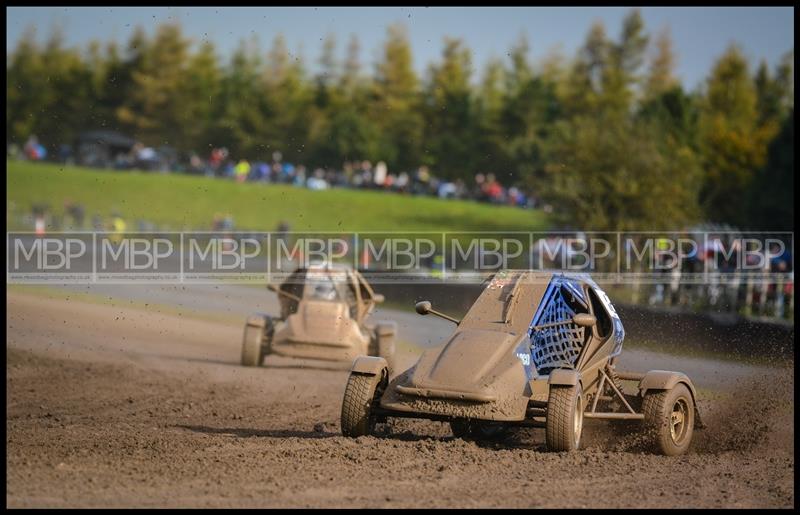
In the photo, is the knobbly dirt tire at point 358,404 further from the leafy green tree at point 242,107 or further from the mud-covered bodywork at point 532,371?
the leafy green tree at point 242,107

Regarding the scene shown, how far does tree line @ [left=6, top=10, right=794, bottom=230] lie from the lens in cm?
4628

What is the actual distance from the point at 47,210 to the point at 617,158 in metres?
30.4

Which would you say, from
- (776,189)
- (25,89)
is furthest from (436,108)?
(25,89)

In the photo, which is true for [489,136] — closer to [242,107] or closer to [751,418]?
[242,107]

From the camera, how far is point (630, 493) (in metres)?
8.14

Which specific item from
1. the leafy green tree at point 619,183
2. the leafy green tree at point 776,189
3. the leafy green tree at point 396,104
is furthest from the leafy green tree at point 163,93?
the leafy green tree at point 776,189

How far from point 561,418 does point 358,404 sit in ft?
5.85

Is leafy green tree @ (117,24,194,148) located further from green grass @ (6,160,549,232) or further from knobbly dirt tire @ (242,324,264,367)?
knobbly dirt tire @ (242,324,264,367)

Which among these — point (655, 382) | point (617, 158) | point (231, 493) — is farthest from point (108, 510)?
point (617, 158)

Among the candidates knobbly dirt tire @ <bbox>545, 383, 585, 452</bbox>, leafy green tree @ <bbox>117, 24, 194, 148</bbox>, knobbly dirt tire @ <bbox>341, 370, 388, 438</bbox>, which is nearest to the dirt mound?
knobbly dirt tire @ <bbox>545, 383, 585, 452</bbox>

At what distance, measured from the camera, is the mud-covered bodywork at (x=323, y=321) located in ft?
53.2

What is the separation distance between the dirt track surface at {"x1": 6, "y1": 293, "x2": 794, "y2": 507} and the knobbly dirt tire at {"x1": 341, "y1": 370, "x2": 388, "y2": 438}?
0.12m

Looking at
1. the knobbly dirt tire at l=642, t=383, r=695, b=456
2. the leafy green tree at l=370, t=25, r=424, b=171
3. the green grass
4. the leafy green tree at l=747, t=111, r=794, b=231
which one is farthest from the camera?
the leafy green tree at l=370, t=25, r=424, b=171

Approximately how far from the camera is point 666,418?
10.2m
